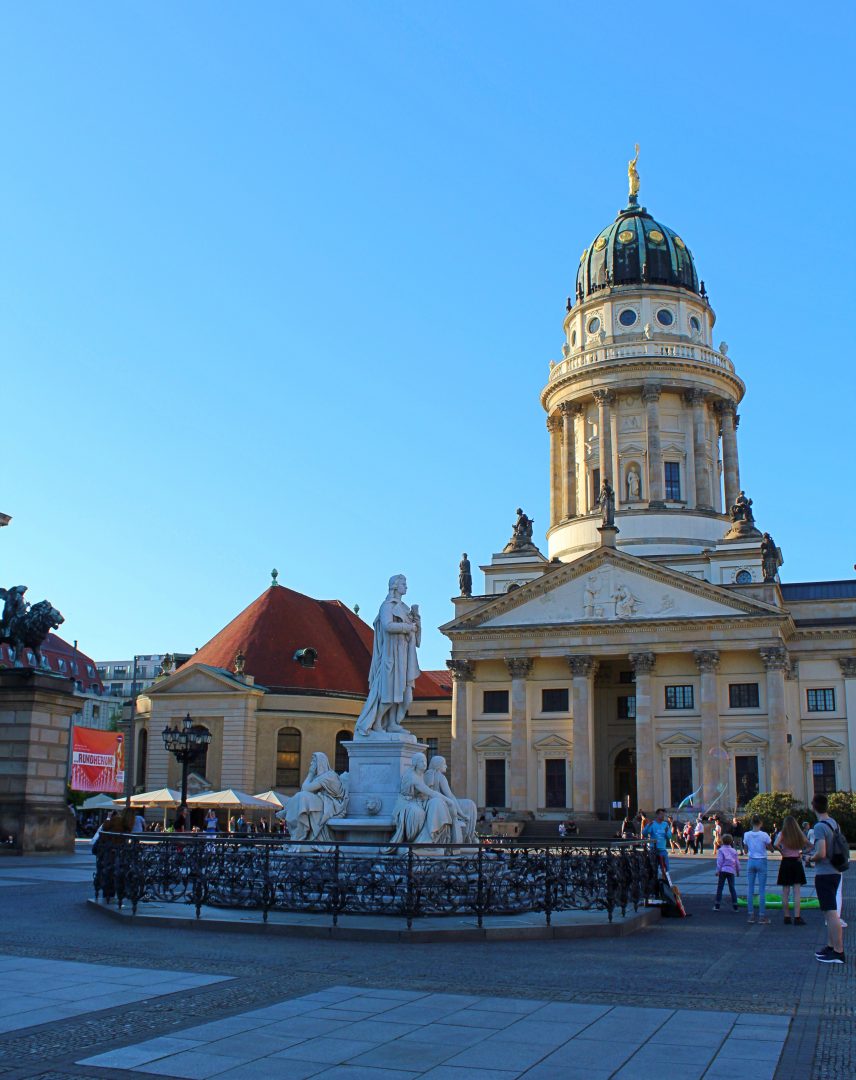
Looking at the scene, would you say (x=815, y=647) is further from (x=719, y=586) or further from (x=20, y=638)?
(x=20, y=638)

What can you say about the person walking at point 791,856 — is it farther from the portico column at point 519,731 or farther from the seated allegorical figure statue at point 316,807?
the portico column at point 519,731

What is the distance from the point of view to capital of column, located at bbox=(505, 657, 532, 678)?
212ft

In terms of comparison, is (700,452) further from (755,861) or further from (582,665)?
(755,861)

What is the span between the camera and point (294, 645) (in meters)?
70.9

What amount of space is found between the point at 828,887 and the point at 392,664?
8.28 metres

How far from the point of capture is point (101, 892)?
62.5ft

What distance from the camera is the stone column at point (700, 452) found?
7375cm

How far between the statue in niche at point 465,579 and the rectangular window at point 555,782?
1198 centimetres

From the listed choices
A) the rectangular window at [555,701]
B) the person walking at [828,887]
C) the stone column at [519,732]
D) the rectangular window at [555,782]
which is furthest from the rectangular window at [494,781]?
the person walking at [828,887]

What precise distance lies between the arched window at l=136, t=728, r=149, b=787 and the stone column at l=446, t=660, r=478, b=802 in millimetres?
18015

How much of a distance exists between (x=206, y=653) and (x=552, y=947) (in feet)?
201

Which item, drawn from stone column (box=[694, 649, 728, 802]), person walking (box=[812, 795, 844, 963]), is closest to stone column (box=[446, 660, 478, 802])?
stone column (box=[694, 649, 728, 802])

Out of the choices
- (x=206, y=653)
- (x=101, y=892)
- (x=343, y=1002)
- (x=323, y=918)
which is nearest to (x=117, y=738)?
(x=206, y=653)

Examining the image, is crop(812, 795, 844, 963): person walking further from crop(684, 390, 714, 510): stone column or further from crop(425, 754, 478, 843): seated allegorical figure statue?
crop(684, 390, 714, 510): stone column
